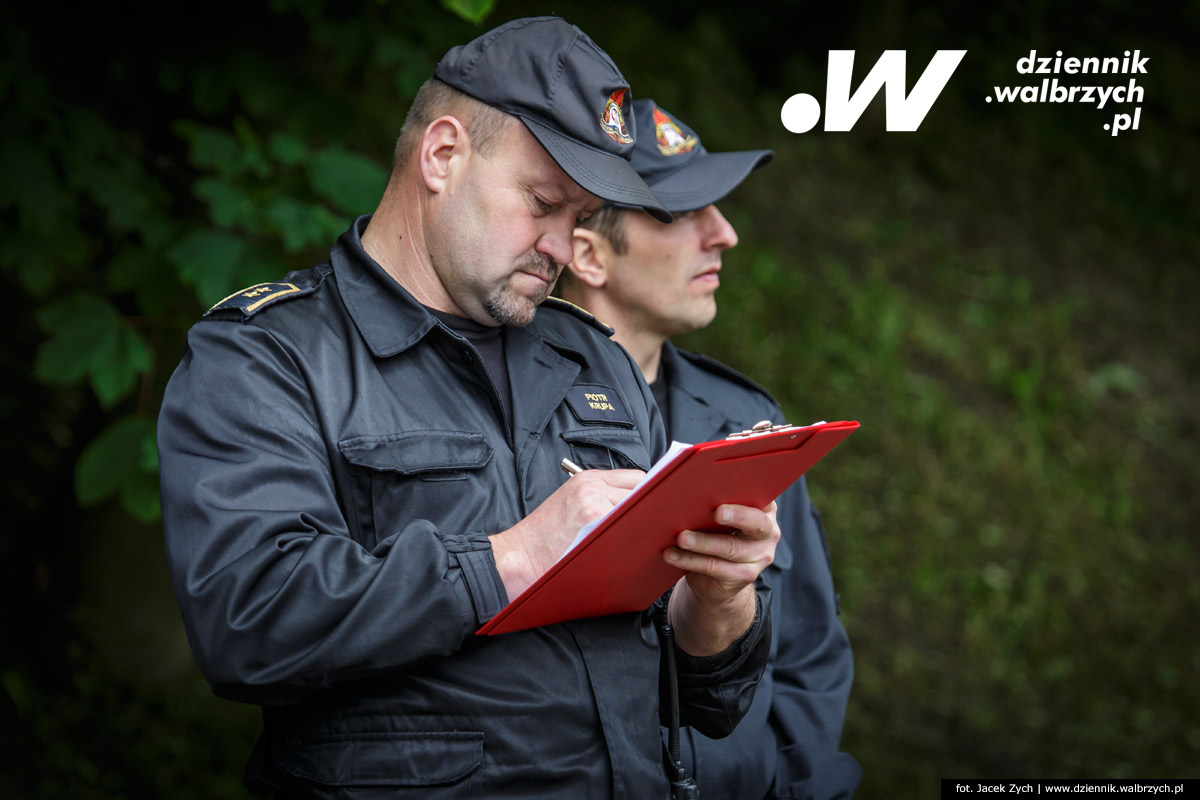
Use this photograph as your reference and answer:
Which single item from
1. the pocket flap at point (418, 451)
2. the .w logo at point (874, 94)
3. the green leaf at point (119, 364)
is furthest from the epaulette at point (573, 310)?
the .w logo at point (874, 94)

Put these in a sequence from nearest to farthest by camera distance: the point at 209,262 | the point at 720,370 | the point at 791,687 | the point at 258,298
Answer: the point at 258,298 → the point at 791,687 → the point at 209,262 → the point at 720,370

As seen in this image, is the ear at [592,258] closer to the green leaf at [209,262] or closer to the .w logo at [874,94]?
the green leaf at [209,262]

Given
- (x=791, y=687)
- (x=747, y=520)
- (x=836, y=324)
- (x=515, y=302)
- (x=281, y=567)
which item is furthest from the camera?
→ (x=836, y=324)

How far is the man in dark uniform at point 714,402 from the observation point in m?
2.49

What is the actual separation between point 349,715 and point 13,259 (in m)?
2.07

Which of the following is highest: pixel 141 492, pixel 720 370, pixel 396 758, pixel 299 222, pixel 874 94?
pixel 874 94

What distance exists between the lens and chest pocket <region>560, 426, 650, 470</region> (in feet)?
5.79

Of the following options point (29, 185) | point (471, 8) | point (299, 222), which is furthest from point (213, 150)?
point (471, 8)

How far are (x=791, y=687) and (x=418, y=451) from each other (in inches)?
53.8

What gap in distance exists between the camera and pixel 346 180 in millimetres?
2875

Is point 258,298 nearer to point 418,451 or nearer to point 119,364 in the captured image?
point 418,451

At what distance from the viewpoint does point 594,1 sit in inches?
192

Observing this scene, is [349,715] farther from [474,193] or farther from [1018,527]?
[1018,527]

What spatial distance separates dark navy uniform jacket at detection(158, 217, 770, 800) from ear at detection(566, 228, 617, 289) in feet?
3.40
